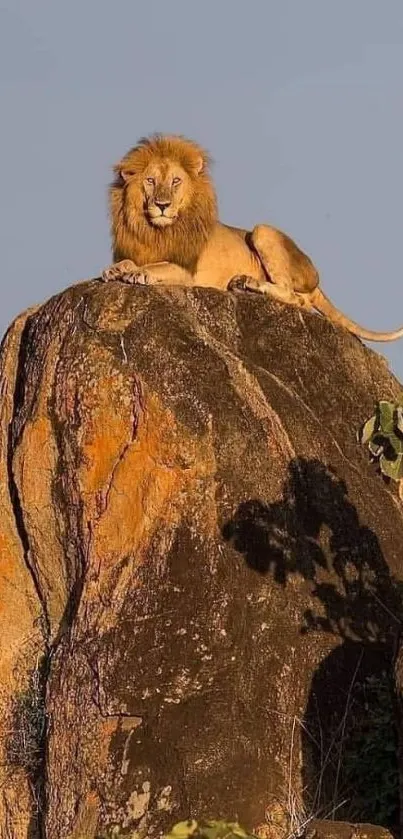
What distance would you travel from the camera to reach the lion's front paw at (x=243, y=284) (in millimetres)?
10820

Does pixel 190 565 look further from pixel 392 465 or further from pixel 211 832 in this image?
pixel 211 832

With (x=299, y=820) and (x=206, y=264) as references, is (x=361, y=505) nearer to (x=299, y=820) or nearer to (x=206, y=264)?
(x=299, y=820)

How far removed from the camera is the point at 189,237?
11195 millimetres

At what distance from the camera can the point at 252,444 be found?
359 inches

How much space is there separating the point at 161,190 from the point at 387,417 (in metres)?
4.32

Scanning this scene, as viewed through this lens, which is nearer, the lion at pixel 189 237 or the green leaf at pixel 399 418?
the green leaf at pixel 399 418

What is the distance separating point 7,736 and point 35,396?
71.1 inches

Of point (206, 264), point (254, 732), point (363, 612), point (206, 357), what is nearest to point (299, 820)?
point (254, 732)

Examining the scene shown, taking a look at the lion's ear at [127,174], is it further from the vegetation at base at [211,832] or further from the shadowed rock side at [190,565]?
the vegetation at base at [211,832]

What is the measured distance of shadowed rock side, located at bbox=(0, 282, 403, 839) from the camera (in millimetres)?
8570

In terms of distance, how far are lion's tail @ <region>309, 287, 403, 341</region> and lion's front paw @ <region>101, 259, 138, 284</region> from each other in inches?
74.3

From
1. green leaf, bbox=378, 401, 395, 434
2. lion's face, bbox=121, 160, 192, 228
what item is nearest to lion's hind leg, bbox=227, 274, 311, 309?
lion's face, bbox=121, 160, 192, 228

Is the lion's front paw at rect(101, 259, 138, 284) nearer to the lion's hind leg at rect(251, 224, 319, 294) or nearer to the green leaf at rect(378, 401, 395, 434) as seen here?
the lion's hind leg at rect(251, 224, 319, 294)

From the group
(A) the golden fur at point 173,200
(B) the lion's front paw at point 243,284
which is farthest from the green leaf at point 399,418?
(A) the golden fur at point 173,200
